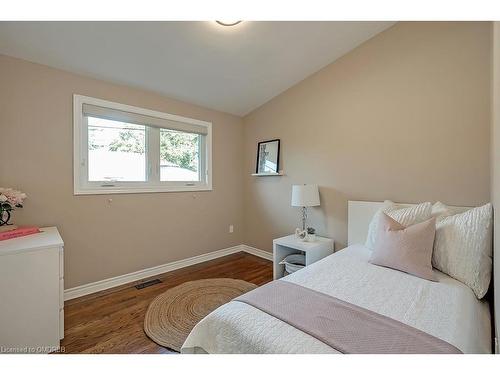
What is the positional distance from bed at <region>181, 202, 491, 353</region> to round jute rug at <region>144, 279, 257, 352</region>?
68 centimetres

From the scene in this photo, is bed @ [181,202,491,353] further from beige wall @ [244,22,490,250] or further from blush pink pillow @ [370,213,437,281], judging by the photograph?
beige wall @ [244,22,490,250]

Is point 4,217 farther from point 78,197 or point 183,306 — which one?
point 183,306

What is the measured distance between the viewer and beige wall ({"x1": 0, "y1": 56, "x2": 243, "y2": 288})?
2080 millimetres

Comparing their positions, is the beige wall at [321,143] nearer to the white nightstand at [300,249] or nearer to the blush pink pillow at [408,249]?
the white nightstand at [300,249]

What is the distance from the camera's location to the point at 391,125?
7.86ft

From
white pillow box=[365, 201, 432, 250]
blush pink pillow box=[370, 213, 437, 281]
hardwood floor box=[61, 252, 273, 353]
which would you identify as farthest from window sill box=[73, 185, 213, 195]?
blush pink pillow box=[370, 213, 437, 281]

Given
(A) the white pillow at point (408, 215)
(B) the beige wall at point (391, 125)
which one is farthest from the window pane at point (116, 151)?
(A) the white pillow at point (408, 215)

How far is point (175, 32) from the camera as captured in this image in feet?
6.67

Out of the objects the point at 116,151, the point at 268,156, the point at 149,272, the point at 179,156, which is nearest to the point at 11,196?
the point at 116,151

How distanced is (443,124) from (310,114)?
135cm

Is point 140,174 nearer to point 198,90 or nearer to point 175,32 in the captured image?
point 198,90

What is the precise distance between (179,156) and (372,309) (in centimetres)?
272
